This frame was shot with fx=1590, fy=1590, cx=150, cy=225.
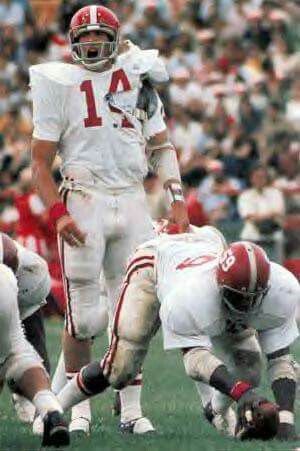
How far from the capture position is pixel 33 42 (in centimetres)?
1852

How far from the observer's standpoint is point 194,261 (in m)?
7.31

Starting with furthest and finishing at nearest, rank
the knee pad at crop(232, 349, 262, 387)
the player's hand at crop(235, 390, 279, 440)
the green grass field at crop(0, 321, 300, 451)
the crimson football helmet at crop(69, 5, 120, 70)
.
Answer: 1. the crimson football helmet at crop(69, 5, 120, 70)
2. the knee pad at crop(232, 349, 262, 387)
3. the green grass field at crop(0, 321, 300, 451)
4. the player's hand at crop(235, 390, 279, 440)

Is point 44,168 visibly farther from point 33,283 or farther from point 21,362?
point 21,362

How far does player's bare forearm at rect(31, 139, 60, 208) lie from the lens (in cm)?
793

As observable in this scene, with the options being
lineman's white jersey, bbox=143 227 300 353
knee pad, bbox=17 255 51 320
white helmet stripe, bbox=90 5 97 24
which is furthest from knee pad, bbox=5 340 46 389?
white helmet stripe, bbox=90 5 97 24

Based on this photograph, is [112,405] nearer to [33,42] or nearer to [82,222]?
[82,222]

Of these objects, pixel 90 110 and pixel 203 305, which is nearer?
pixel 203 305

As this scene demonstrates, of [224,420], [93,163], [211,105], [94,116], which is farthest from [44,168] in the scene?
[211,105]

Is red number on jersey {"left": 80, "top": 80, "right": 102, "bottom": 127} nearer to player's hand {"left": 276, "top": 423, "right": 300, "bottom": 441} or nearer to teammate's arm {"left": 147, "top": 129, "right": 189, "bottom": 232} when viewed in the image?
teammate's arm {"left": 147, "top": 129, "right": 189, "bottom": 232}

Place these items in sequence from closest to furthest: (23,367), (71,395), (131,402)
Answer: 1. (23,367)
2. (71,395)
3. (131,402)

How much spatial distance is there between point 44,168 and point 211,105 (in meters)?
9.10

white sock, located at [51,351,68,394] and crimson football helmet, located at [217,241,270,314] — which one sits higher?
crimson football helmet, located at [217,241,270,314]

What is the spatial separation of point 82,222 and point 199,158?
8133 millimetres

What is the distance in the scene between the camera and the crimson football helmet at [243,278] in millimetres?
6820
